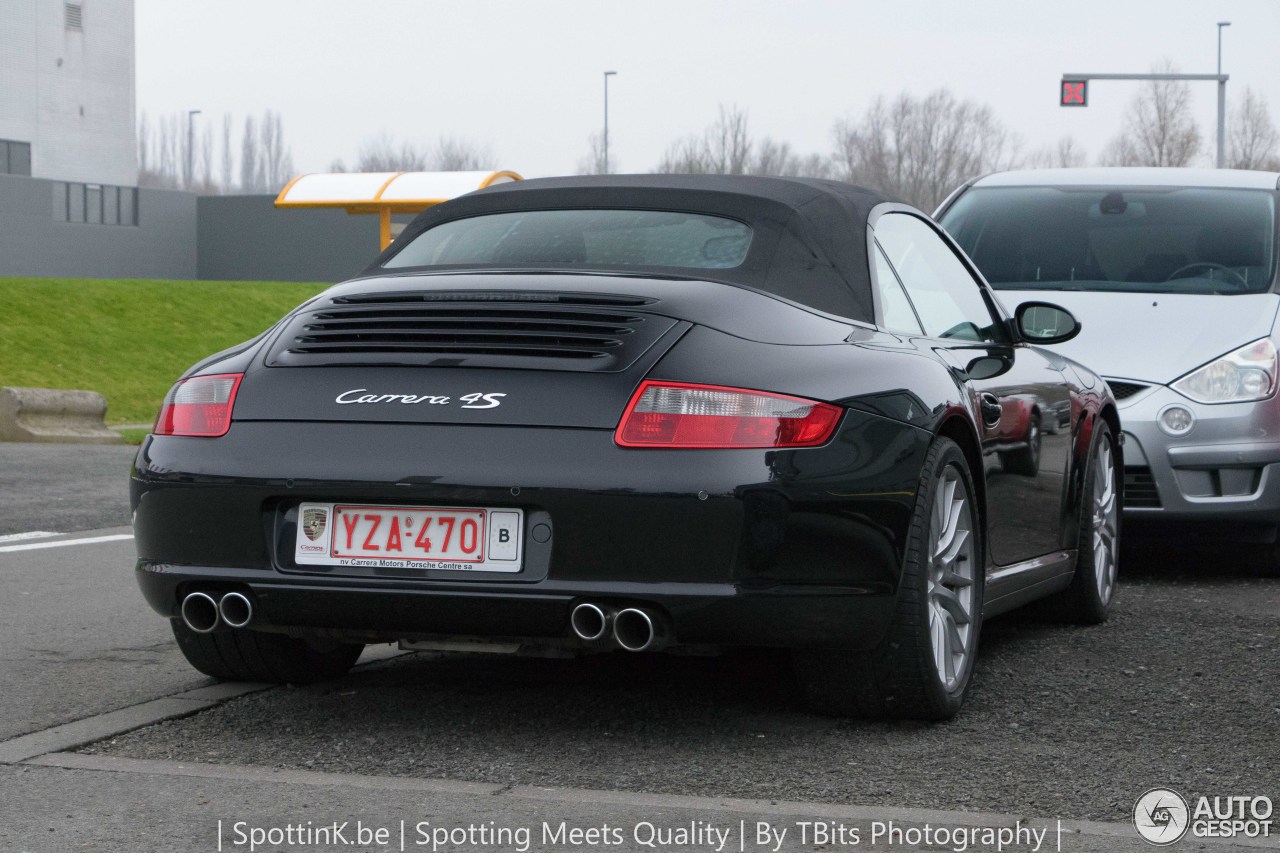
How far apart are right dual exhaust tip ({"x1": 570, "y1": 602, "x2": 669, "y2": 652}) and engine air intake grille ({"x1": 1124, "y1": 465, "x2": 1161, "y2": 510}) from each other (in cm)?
400

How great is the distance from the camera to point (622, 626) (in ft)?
13.0

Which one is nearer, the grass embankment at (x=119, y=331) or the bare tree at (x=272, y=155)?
the grass embankment at (x=119, y=331)

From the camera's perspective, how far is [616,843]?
341 cm

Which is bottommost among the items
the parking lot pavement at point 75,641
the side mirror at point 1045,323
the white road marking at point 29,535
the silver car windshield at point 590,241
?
the white road marking at point 29,535

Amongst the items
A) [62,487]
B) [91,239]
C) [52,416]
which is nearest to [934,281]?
[62,487]

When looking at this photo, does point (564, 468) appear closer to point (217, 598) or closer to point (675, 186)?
point (217, 598)

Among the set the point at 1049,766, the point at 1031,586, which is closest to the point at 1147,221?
the point at 1031,586

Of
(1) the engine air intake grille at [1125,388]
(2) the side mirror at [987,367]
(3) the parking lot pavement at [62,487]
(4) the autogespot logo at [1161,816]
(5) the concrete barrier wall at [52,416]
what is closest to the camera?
(4) the autogespot logo at [1161,816]

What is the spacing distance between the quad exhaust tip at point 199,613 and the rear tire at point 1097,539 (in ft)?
10.1

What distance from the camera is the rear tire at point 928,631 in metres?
4.25

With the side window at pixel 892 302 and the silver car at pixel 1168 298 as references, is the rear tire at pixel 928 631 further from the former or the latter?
the silver car at pixel 1168 298

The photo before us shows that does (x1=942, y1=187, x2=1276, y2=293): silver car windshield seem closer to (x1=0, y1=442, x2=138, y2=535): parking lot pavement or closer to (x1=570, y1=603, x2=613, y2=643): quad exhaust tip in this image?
(x1=0, y1=442, x2=138, y2=535): parking lot pavement

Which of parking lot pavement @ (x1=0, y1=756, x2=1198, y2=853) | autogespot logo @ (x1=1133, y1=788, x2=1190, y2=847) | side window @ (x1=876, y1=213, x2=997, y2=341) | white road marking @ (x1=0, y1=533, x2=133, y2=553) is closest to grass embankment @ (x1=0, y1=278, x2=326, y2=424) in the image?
white road marking @ (x1=0, y1=533, x2=133, y2=553)

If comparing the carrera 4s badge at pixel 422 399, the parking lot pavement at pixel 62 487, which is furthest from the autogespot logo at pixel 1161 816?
the parking lot pavement at pixel 62 487
